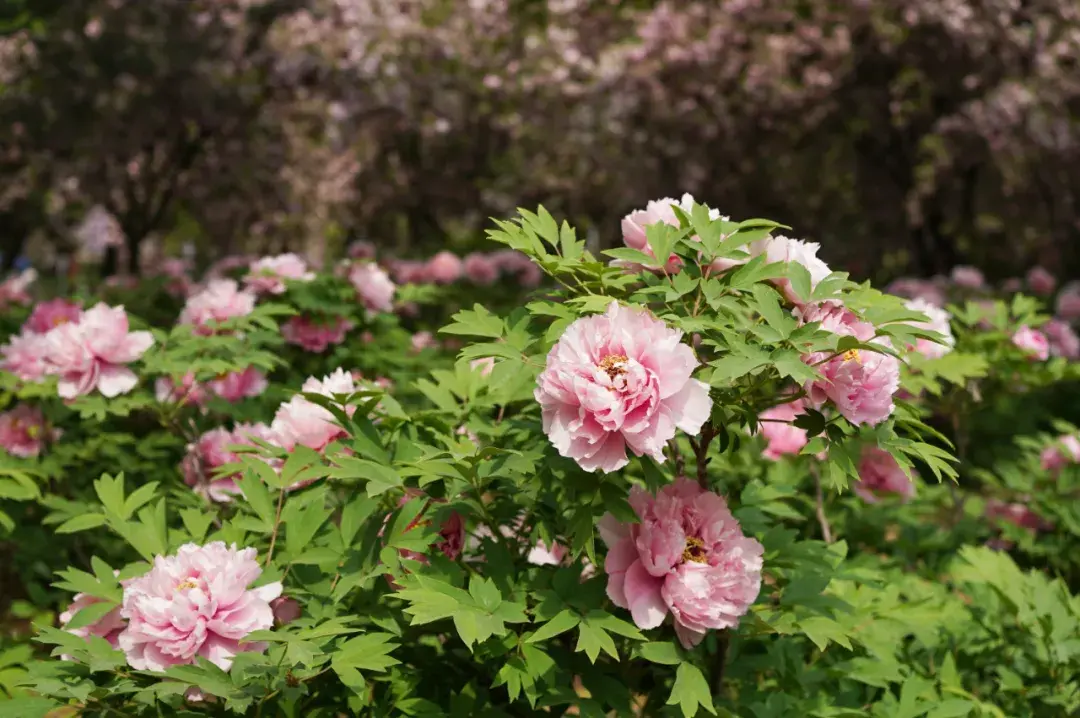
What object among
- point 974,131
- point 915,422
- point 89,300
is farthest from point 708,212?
point 974,131

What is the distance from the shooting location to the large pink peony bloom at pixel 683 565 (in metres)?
1.54

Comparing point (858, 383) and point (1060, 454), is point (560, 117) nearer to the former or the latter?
point (1060, 454)

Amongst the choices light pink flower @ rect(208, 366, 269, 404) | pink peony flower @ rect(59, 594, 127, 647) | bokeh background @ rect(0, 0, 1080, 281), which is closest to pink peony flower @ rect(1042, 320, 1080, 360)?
light pink flower @ rect(208, 366, 269, 404)

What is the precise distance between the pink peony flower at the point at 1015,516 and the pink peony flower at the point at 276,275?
2.48 m

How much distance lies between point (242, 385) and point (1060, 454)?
2.77 meters

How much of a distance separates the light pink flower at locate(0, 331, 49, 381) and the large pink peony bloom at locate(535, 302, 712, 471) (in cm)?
177

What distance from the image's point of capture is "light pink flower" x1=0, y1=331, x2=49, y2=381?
259 centimetres

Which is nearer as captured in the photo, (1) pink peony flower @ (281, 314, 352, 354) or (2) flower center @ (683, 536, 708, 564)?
(2) flower center @ (683, 536, 708, 564)

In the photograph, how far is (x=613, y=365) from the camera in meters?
1.46

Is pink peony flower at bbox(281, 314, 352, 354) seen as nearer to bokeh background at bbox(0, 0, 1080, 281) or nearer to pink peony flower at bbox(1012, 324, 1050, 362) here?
pink peony flower at bbox(1012, 324, 1050, 362)

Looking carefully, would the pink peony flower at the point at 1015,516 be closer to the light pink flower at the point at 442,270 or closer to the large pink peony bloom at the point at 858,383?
the large pink peony bloom at the point at 858,383

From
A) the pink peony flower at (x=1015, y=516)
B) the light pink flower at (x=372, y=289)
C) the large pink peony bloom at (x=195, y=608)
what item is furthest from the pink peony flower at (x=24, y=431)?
the pink peony flower at (x=1015, y=516)

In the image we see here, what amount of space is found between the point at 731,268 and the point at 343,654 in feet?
3.11

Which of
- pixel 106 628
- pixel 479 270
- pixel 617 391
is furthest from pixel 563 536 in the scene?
pixel 479 270
